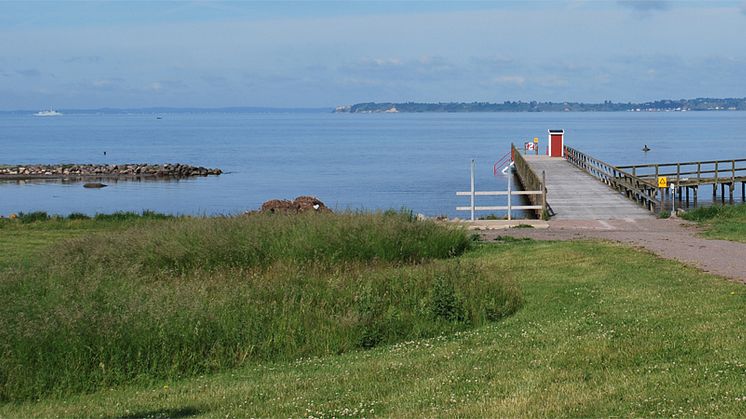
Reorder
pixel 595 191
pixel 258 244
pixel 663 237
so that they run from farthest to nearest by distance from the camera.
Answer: pixel 595 191 → pixel 663 237 → pixel 258 244

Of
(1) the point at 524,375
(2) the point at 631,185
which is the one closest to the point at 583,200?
(2) the point at 631,185

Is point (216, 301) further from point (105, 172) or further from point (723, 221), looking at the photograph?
point (105, 172)

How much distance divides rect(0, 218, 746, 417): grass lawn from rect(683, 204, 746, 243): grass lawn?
10176mm

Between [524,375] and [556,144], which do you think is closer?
[524,375]

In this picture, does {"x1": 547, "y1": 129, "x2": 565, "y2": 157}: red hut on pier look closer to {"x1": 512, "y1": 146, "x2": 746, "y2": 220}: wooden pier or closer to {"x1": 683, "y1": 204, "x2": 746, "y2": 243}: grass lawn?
{"x1": 512, "y1": 146, "x2": 746, "y2": 220}: wooden pier

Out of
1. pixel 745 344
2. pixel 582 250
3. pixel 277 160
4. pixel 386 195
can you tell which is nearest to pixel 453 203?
pixel 386 195

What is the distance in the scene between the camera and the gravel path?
18.0m

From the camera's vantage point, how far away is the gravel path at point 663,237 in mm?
17969

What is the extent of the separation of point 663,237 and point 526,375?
15.5 metres

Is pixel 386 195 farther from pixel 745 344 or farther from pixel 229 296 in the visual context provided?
pixel 745 344

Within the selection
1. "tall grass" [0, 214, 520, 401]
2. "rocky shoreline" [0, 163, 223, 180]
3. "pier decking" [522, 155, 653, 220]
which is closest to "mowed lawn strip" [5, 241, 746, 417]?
"tall grass" [0, 214, 520, 401]

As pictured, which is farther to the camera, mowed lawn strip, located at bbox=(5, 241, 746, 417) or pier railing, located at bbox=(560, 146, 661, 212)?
pier railing, located at bbox=(560, 146, 661, 212)

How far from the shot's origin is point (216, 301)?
44.2 feet

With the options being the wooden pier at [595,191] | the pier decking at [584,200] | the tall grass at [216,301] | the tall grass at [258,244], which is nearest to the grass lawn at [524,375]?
the tall grass at [216,301]
